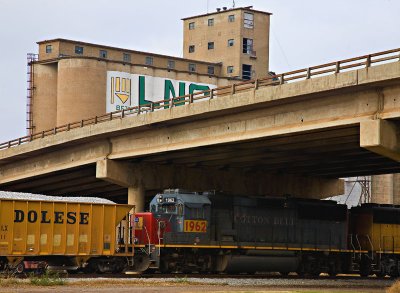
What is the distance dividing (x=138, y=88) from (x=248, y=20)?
1970 centimetres

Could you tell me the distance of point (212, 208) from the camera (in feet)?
134

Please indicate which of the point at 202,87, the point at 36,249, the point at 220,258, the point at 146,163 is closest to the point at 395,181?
the point at 202,87

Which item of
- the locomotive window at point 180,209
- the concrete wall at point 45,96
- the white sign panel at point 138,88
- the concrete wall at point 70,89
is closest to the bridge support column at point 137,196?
the locomotive window at point 180,209

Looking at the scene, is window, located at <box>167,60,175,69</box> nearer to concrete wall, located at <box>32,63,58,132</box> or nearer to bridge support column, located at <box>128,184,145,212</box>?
concrete wall, located at <box>32,63,58,132</box>

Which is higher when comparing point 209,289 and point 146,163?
point 146,163

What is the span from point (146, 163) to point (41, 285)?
25254 millimetres

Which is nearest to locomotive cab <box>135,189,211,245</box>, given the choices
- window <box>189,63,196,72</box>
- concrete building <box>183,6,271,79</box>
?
concrete building <box>183,6,271,79</box>

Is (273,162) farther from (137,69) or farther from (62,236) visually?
(137,69)

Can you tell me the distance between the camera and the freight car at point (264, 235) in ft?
127

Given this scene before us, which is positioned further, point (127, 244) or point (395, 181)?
point (395, 181)

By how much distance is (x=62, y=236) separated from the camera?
35.1 metres

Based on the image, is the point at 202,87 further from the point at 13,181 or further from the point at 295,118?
the point at 295,118

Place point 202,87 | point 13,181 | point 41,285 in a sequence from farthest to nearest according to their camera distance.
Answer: point 202,87
point 13,181
point 41,285

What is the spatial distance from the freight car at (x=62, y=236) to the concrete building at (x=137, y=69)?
5349 centimetres
